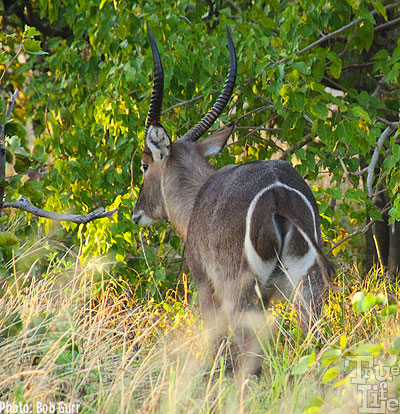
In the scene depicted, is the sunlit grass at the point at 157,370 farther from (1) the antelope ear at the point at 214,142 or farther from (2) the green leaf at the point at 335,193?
(1) the antelope ear at the point at 214,142

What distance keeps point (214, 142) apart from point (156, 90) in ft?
2.06

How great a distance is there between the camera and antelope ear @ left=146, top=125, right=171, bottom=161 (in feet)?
14.7

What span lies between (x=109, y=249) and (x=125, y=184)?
72 centimetres

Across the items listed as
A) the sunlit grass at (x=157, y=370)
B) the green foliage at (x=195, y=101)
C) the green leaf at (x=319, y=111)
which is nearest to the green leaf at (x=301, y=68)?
the green foliage at (x=195, y=101)

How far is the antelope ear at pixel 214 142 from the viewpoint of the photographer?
479 cm

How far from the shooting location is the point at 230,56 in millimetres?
4410

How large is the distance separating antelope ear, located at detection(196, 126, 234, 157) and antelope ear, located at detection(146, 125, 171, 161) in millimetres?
297

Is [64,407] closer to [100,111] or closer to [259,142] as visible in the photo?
[100,111]

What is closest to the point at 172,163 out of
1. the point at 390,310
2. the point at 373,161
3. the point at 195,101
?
the point at 195,101

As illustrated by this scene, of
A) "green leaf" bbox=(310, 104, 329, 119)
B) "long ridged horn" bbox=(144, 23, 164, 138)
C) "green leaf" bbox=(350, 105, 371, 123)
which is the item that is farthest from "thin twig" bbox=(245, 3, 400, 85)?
"long ridged horn" bbox=(144, 23, 164, 138)

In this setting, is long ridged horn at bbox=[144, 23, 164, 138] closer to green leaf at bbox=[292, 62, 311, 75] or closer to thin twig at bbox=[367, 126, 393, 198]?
green leaf at bbox=[292, 62, 311, 75]

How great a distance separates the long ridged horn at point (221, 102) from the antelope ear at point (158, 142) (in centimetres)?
27

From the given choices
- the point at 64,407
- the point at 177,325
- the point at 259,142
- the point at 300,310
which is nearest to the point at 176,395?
the point at 64,407

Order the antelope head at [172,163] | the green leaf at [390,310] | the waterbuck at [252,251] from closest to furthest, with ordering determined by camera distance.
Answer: the green leaf at [390,310]
the waterbuck at [252,251]
the antelope head at [172,163]
